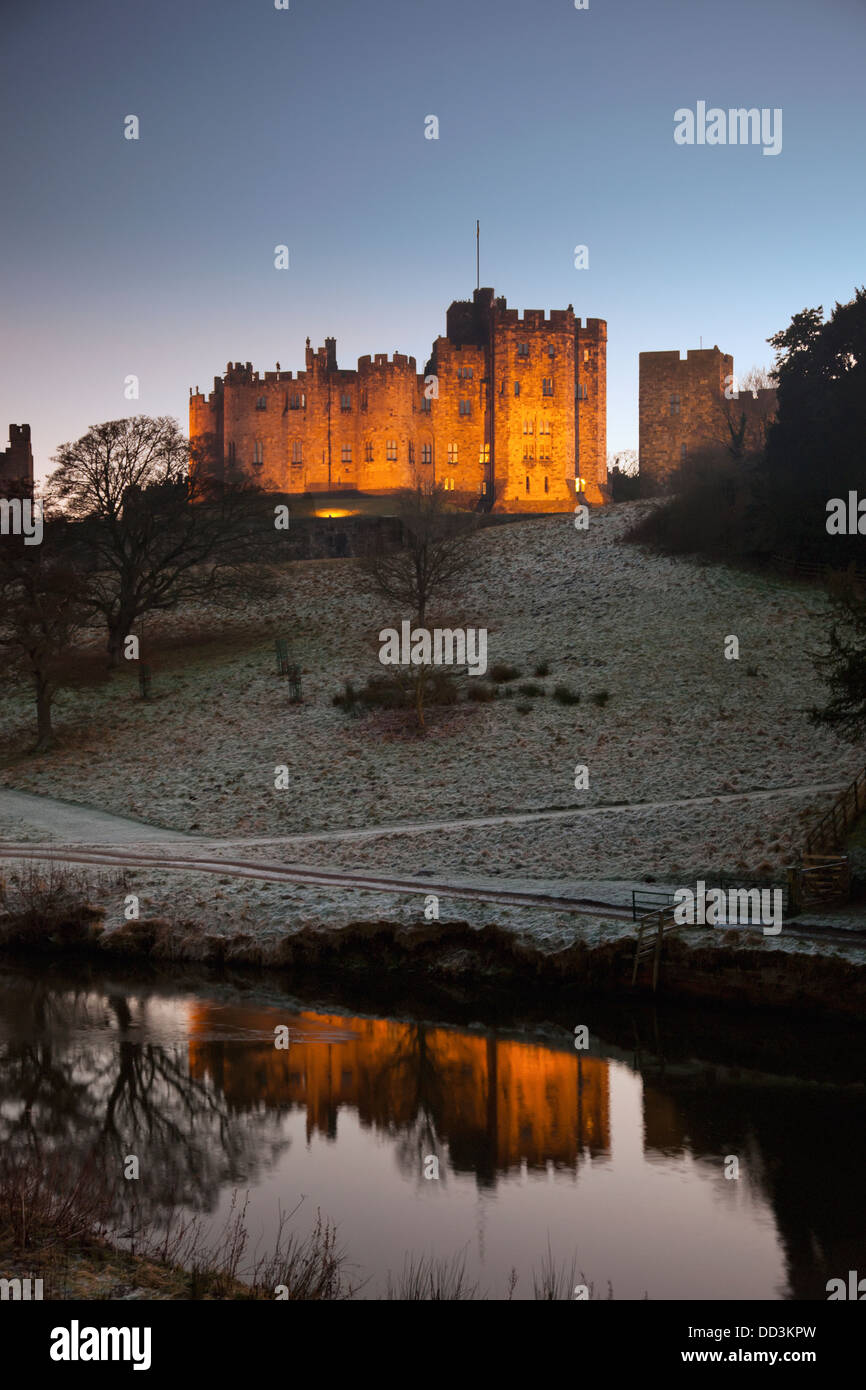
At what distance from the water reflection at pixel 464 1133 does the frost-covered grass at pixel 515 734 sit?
Result: 7171mm

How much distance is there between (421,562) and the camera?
44.0 m

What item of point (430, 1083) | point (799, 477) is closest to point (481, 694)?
point (799, 477)

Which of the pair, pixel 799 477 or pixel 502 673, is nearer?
pixel 502 673

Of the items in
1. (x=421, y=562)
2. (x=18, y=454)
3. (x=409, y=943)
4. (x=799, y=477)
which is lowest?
(x=409, y=943)

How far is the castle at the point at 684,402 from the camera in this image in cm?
7700

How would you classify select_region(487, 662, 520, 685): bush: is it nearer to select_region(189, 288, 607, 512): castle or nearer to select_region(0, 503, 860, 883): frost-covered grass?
select_region(0, 503, 860, 883): frost-covered grass

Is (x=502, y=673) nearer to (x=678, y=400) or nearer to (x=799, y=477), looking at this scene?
(x=799, y=477)

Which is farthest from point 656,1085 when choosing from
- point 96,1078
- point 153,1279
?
point 153,1279

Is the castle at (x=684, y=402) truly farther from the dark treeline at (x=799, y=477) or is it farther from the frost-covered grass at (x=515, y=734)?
the frost-covered grass at (x=515, y=734)

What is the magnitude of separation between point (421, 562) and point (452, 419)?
34187mm

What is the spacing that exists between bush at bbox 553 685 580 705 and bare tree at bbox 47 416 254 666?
14.1 m

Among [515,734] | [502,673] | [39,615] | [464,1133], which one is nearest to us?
[464,1133]

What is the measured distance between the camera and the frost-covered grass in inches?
1104

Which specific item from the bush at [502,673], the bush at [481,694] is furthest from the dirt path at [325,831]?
the bush at [502,673]
